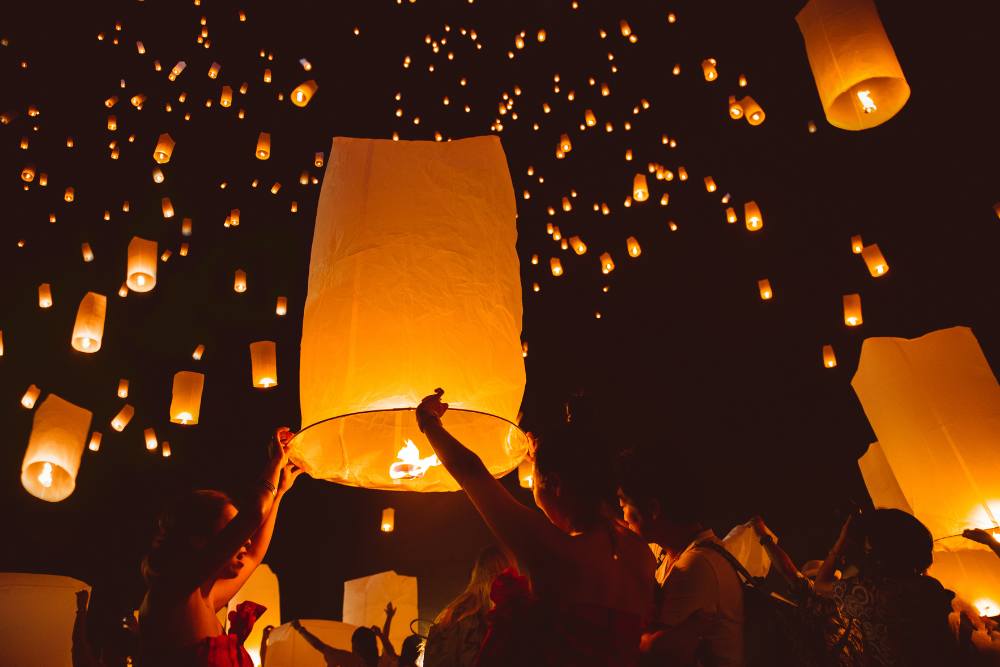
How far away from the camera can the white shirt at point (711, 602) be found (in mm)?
1477

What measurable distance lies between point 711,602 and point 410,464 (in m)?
0.76

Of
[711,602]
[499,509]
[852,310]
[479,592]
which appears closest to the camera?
[499,509]

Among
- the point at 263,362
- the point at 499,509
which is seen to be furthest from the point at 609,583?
the point at 263,362

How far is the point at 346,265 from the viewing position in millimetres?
1443

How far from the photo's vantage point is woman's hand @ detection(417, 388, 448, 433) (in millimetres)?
1297

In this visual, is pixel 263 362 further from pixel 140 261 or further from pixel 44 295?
pixel 44 295

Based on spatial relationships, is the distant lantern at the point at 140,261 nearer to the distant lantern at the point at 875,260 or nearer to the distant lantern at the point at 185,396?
the distant lantern at the point at 185,396

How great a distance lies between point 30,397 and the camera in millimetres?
6410

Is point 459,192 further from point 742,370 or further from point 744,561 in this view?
point 742,370

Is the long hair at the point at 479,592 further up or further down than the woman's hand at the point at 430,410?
further down

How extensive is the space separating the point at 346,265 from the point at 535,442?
607 millimetres

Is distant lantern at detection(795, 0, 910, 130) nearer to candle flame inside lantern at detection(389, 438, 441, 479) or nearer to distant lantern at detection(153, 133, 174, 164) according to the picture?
candle flame inside lantern at detection(389, 438, 441, 479)

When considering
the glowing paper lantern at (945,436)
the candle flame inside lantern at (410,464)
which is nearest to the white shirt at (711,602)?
the candle flame inside lantern at (410,464)

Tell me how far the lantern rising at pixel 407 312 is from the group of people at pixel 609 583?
3.9 inches
